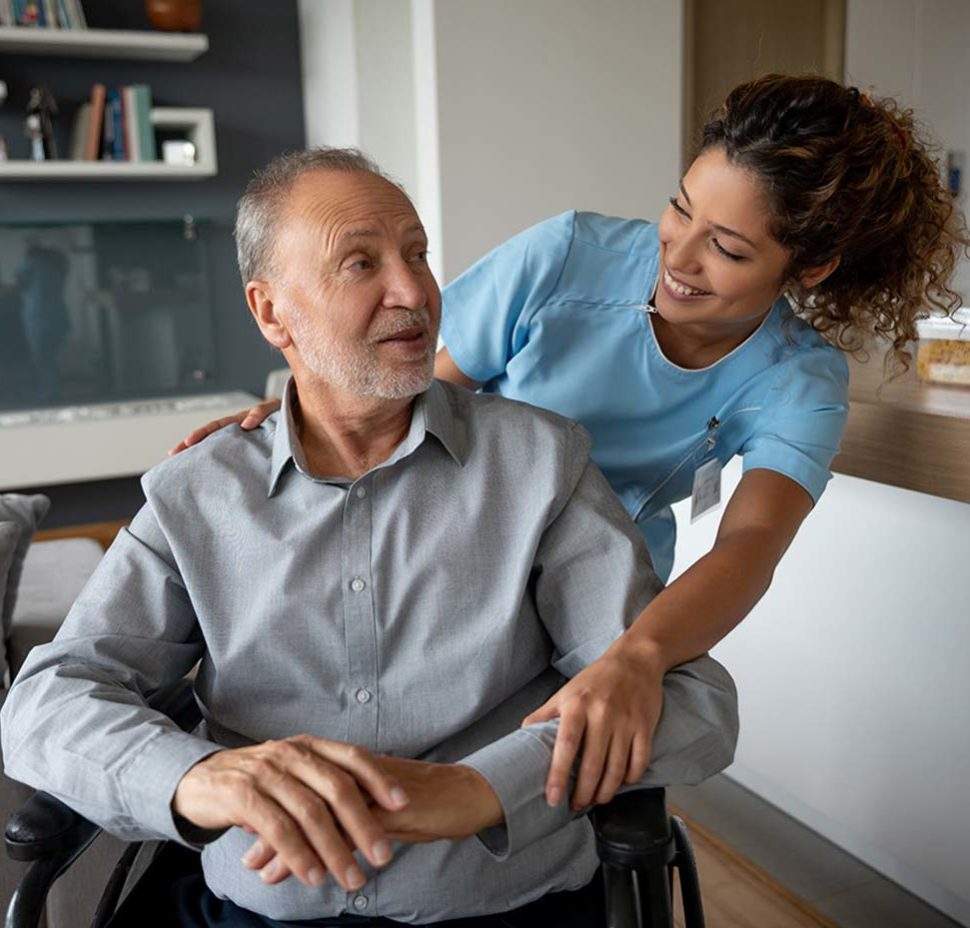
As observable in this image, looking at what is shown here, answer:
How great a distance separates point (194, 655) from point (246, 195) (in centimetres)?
56

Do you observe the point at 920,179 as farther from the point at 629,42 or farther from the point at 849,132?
the point at 629,42

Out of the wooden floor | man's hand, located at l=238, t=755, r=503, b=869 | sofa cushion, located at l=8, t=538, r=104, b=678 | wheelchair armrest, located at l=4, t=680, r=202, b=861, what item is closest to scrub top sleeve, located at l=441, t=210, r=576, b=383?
man's hand, located at l=238, t=755, r=503, b=869

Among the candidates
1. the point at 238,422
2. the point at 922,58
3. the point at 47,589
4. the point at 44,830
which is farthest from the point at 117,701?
the point at 922,58

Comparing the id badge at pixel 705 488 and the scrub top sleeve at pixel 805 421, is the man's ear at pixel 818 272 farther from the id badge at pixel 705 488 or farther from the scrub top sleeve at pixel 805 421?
the id badge at pixel 705 488

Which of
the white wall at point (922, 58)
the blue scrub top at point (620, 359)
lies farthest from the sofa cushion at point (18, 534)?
the white wall at point (922, 58)

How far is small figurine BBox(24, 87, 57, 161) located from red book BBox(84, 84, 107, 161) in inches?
6.1

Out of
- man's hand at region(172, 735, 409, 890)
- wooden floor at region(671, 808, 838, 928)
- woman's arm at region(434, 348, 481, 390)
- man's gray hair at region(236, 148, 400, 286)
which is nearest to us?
man's hand at region(172, 735, 409, 890)

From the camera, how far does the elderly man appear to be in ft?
4.01

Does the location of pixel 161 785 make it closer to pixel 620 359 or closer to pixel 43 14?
pixel 620 359

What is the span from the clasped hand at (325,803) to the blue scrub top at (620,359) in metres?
0.66

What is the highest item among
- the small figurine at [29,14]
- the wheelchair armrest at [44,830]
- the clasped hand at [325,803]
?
the small figurine at [29,14]

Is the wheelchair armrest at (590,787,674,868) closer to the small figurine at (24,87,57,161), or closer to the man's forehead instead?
the man's forehead

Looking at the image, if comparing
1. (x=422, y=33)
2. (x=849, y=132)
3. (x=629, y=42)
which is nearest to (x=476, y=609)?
(x=849, y=132)

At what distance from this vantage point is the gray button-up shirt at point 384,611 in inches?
48.3
